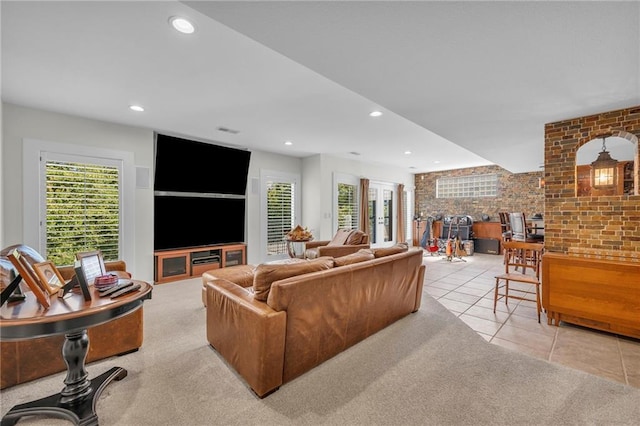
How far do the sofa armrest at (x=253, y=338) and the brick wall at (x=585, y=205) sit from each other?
11.1 feet

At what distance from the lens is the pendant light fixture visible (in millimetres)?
3305

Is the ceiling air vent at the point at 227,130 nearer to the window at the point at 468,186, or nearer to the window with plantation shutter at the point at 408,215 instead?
the window with plantation shutter at the point at 408,215

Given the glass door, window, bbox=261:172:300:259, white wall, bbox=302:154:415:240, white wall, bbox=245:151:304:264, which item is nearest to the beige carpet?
white wall, bbox=245:151:304:264

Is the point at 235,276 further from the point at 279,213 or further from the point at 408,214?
the point at 408,214

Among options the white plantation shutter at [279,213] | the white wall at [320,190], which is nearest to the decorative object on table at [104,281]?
the white plantation shutter at [279,213]

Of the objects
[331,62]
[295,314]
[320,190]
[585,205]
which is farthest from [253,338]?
[320,190]

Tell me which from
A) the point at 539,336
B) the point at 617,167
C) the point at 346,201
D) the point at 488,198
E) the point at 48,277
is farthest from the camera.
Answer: the point at 488,198

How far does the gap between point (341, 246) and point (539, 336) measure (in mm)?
2866

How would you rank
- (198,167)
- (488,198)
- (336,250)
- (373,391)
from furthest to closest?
(488,198), (198,167), (336,250), (373,391)

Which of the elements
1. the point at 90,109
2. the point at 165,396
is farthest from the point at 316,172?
the point at 165,396

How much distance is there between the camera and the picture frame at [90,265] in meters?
1.88

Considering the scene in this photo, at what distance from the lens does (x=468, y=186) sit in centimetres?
894

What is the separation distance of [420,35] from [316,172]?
16.1 ft

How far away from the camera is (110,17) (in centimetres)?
190
